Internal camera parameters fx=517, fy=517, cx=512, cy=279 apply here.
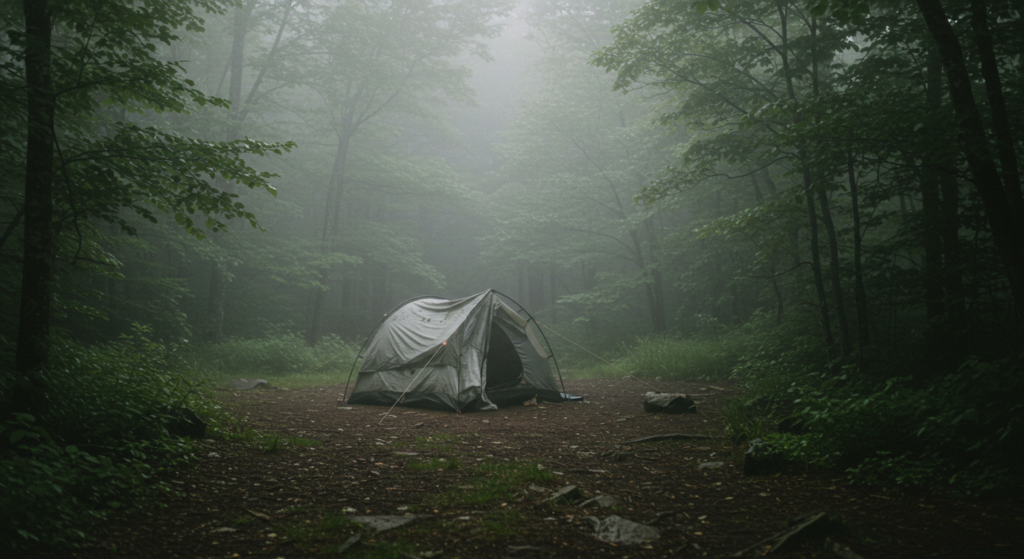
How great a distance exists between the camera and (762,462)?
391 cm

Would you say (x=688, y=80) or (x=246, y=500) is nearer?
(x=246, y=500)

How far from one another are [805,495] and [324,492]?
3220 mm

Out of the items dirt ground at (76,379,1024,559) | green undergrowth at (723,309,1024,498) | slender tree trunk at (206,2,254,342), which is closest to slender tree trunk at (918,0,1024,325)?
green undergrowth at (723,309,1024,498)

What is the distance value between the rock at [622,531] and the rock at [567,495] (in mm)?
343

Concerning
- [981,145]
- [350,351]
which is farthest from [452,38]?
[981,145]

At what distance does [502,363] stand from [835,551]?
24.5ft

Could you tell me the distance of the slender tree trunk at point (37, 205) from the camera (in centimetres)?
358

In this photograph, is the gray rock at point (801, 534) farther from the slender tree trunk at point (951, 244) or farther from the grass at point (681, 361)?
the grass at point (681, 361)

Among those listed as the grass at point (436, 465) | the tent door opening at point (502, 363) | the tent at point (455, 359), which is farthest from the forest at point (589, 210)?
the tent door opening at point (502, 363)

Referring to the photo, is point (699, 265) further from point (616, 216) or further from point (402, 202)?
point (402, 202)

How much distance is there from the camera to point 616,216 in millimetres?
17469

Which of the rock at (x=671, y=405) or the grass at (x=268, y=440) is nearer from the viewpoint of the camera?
the grass at (x=268, y=440)

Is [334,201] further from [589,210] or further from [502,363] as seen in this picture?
[502,363]

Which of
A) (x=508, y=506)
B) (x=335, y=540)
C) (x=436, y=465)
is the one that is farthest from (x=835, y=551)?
(x=436, y=465)
